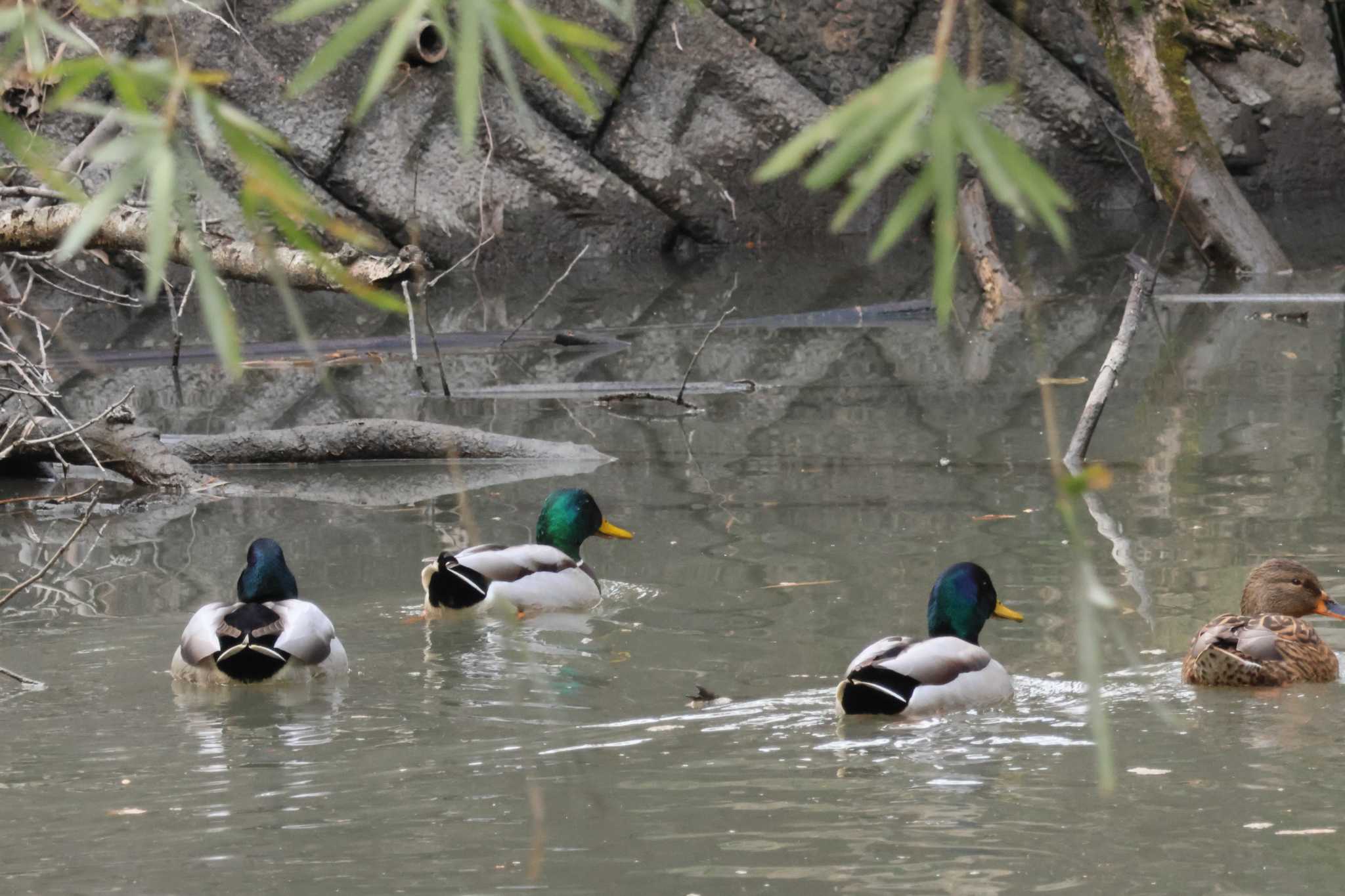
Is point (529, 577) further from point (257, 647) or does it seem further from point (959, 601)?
point (959, 601)

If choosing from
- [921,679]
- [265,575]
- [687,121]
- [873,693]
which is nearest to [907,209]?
[873,693]

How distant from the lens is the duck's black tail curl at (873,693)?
5465 millimetres

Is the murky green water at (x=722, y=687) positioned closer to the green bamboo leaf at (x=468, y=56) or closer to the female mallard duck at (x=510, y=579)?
the female mallard duck at (x=510, y=579)

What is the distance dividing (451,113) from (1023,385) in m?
10.8

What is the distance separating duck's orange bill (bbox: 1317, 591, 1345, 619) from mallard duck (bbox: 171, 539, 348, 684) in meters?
3.43

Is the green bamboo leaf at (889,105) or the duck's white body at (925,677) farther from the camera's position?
the duck's white body at (925,677)

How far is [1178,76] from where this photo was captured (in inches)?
634

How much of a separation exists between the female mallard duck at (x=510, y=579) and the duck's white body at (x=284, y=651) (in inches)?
30.7

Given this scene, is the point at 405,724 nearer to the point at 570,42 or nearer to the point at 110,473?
the point at 570,42

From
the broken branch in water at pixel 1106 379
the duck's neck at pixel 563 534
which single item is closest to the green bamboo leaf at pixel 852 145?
the duck's neck at pixel 563 534

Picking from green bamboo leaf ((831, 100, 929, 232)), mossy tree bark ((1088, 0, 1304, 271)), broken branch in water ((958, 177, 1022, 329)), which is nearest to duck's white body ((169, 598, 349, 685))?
green bamboo leaf ((831, 100, 929, 232))

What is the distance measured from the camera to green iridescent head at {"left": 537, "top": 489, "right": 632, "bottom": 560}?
797cm

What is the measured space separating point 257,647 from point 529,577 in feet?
4.79

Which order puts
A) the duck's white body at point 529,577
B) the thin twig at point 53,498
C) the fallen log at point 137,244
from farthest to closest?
the thin twig at point 53,498, the duck's white body at point 529,577, the fallen log at point 137,244
